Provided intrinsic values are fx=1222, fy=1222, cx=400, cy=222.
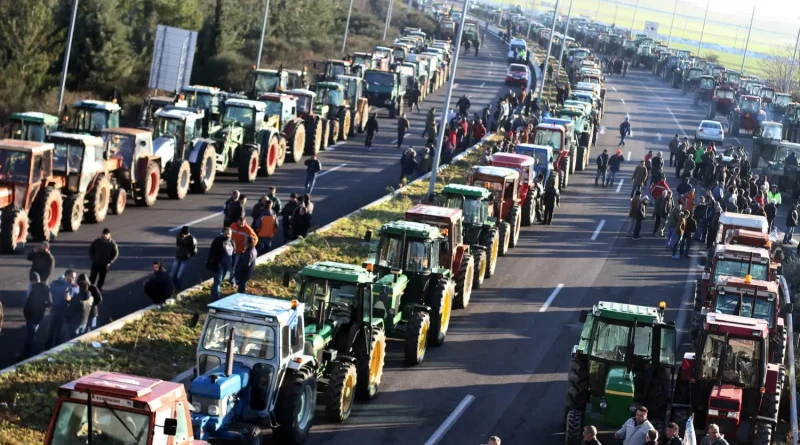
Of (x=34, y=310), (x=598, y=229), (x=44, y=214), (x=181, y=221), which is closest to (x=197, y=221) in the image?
(x=181, y=221)

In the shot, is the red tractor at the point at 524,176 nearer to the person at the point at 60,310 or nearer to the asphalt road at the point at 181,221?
the asphalt road at the point at 181,221

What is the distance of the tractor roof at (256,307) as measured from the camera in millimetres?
15047

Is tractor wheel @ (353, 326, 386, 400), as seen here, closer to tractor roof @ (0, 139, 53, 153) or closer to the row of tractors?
the row of tractors

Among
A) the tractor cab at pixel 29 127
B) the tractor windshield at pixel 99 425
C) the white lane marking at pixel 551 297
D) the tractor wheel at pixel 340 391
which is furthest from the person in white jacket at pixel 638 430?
the tractor cab at pixel 29 127

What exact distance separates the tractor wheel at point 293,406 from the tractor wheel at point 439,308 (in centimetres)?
534

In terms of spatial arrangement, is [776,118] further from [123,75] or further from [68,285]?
[68,285]

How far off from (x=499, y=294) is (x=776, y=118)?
4455 centimetres

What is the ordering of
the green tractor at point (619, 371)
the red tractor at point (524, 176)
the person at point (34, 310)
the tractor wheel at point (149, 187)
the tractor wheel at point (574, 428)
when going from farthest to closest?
the red tractor at point (524, 176), the tractor wheel at point (149, 187), the person at point (34, 310), the green tractor at point (619, 371), the tractor wheel at point (574, 428)

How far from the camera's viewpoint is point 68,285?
18.8 meters

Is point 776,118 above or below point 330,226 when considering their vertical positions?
above

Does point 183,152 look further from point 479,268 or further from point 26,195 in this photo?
point 479,268

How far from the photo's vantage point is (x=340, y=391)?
1662 cm

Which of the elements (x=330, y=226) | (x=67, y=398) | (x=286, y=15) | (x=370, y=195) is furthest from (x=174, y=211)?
(x=286, y=15)

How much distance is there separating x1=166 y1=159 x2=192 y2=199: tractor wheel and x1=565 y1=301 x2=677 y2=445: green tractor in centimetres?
1615
